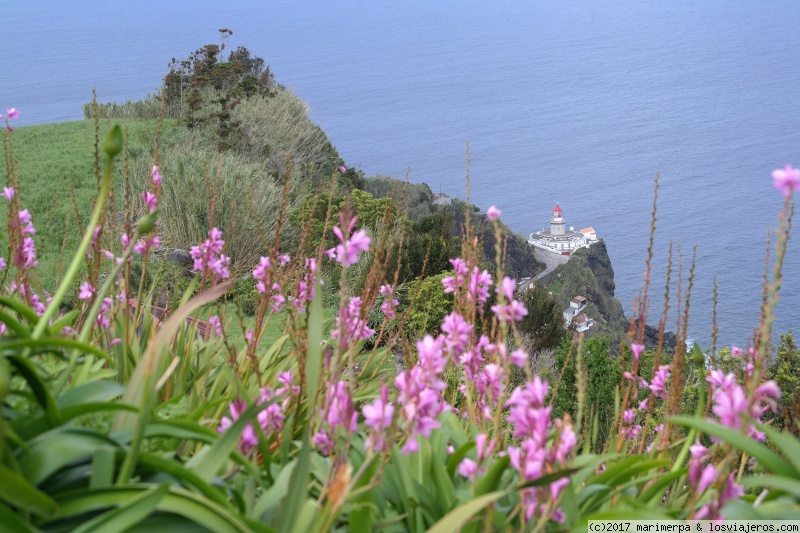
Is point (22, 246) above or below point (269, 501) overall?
above

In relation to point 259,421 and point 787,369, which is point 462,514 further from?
point 787,369

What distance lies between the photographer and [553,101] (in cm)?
6888

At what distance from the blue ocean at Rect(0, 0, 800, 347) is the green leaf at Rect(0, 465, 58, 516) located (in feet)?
22.6

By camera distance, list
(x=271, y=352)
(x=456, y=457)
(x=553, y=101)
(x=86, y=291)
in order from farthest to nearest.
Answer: (x=553, y=101) < (x=271, y=352) < (x=86, y=291) < (x=456, y=457)

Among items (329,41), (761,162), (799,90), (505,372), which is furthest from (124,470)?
(329,41)

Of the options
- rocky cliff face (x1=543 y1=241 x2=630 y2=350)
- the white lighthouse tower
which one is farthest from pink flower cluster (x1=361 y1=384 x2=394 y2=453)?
the white lighthouse tower

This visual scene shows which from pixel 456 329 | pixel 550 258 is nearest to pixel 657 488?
pixel 456 329

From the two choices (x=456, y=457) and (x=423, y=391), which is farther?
(x=456, y=457)

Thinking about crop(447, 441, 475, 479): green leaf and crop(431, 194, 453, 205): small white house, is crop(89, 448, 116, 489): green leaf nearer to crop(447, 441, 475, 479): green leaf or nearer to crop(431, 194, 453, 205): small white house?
crop(447, 441, 475, 479): green leaf

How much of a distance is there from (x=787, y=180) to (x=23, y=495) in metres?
1.16

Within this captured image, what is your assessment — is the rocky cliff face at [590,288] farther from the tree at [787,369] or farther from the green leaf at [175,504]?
the green leaf at [175,504]

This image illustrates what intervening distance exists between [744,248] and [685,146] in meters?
21.2

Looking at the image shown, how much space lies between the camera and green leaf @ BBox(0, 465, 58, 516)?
981 millimetres

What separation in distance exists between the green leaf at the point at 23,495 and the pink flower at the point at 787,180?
1.13 meters
